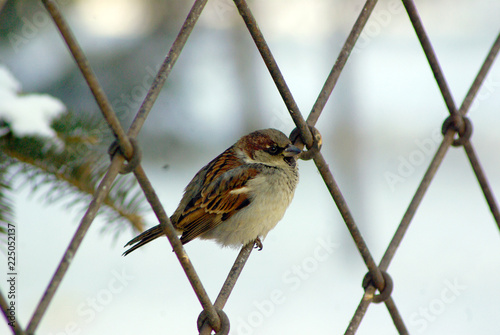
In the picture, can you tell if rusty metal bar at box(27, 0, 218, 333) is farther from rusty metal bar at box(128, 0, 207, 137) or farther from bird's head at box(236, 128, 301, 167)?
bird's head at box(236, 128, 301, 167)

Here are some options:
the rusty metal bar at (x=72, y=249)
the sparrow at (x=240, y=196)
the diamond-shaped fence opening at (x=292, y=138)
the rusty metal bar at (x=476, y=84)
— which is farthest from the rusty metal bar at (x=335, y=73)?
the sparrow at (x=240, y=196)

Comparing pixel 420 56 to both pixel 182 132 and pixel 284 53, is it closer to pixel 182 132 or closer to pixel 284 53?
pixel 284 53

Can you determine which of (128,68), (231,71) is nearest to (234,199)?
(128,68)

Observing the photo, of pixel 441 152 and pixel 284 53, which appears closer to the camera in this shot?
pixel 441 152

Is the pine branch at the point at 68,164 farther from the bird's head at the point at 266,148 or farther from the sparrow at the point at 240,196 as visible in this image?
the bird's head at the point at 266,148

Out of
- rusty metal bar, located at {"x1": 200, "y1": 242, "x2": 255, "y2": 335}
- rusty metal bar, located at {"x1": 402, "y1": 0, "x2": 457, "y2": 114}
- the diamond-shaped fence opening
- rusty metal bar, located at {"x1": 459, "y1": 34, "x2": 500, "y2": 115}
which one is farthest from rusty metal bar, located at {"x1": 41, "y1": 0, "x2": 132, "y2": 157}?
rusty metal bar, located at {"x1": 459, "y1": 34, "x2": 500, "y2": 115}

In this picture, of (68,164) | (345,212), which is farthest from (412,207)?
(68,164)

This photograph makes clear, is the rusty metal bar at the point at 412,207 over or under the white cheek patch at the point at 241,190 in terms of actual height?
under

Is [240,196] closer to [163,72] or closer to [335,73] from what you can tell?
[335,73]
